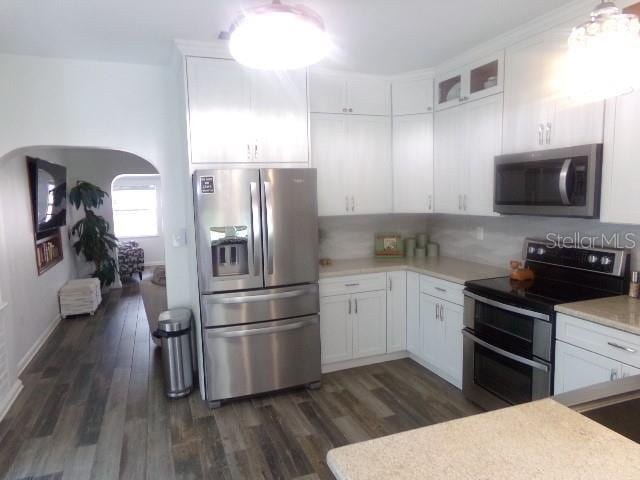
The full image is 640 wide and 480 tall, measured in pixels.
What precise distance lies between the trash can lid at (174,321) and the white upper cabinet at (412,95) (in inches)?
100

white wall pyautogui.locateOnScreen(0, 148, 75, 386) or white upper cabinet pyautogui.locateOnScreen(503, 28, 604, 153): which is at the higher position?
white upper cabinet pyautogui.locateOnScreen(503, 28, 604, 153)

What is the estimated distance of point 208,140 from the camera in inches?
116

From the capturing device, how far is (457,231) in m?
3.92

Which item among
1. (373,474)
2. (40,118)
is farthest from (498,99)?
(40,118)

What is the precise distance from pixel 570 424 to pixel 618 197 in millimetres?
1675

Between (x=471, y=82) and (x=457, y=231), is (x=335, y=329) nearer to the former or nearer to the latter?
(x=457, y=231)

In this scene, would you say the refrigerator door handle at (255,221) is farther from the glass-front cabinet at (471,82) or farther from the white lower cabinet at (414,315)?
the glass-front cabinet at (471,82)

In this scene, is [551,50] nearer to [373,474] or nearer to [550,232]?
[550,232]

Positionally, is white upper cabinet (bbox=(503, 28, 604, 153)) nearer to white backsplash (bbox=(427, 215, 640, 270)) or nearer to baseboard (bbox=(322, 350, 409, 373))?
white backsplash (bbox=(427, 215, 640, 270))

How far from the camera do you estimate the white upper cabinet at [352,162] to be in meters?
3.60

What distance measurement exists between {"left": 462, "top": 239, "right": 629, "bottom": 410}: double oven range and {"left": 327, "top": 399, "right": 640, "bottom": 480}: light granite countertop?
140 cm

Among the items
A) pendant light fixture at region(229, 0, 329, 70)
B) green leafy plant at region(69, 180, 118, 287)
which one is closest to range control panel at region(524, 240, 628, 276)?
pendant light fixture at region(229, 0, 329, 70)

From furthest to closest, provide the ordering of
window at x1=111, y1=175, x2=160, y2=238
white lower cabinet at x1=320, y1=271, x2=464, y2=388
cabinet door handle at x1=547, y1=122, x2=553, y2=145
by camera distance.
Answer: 1. window at x1=111, y1=175, x2=160, y2=238
2. white lower cabinet at x1=320, y1=271, x2=464, y2=388
3. cabinet door handle at x1=547, y1=122, x2=553, y2=145

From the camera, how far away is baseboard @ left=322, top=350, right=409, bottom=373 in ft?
11.8
